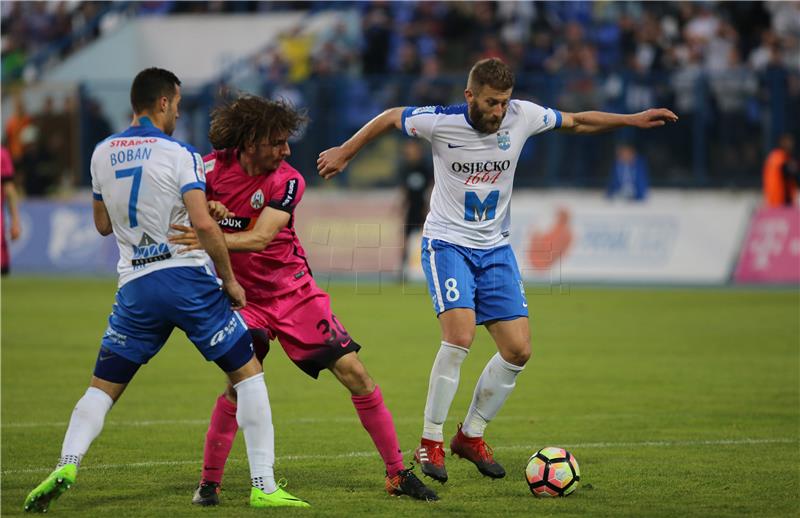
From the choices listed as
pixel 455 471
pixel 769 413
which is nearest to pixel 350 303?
pixel 769 413

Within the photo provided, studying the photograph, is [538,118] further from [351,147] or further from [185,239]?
[185,239]

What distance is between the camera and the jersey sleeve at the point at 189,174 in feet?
21.1

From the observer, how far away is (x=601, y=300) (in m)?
20.4

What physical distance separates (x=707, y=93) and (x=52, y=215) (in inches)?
516

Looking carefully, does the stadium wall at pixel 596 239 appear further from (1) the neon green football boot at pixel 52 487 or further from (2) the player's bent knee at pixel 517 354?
(1) the neon green football boot at pixel 52 487

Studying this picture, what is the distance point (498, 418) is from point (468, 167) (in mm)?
2848

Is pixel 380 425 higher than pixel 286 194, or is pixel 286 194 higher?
pixel 286 194

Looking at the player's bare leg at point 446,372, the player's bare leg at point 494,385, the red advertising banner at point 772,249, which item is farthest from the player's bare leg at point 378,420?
the red advertising banner at point 772,249

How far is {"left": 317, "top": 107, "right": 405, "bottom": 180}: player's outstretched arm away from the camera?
297 inches

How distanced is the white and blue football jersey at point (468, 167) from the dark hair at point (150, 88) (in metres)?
1.85

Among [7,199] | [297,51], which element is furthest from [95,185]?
[297,51]

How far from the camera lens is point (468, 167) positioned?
26.1 ft

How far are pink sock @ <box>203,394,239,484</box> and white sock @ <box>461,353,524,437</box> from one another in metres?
1.59

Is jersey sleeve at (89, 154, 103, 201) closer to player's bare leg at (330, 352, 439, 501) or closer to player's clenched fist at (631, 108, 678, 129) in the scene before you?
player's bare leg at (330, 352, 439, 501)
